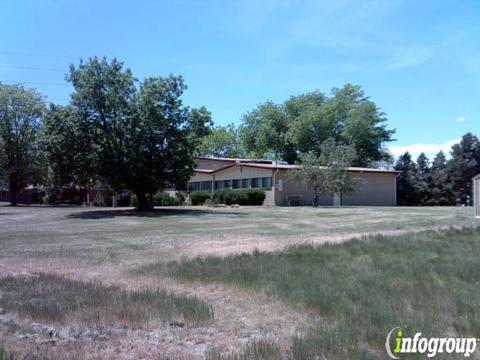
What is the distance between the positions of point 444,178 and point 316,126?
15.4 m

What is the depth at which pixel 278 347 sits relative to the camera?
18.1 ft

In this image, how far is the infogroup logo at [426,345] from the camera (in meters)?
5.37

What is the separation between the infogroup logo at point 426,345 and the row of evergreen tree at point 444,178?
173ft

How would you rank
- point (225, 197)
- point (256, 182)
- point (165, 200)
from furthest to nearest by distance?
1. point (165, 200)
2. point (256, 182)
3. point (225, 197)

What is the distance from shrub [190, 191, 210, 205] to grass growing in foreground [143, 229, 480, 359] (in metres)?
32.9

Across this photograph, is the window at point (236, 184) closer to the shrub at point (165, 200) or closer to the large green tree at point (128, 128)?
the shrub at point (165, 200)

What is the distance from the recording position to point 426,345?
556cm

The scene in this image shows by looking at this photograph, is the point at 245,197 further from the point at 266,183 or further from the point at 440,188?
the point at 440,188

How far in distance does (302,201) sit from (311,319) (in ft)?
119

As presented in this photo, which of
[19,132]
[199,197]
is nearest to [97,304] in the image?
[199,197]

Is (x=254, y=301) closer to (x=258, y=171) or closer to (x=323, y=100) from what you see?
(x=258, y=171)

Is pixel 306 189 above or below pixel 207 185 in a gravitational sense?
below

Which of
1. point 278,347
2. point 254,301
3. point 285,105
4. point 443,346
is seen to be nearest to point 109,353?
point 278,347

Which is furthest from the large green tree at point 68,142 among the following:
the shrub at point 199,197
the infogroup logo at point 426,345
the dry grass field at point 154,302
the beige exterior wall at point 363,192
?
the infogroup logo at point 426,345
